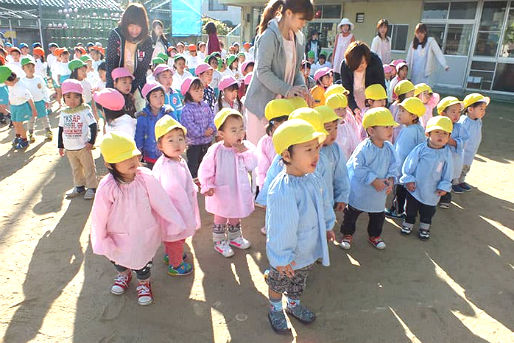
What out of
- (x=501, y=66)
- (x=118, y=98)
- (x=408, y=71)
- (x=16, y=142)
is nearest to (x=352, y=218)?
(x=118, y=98)

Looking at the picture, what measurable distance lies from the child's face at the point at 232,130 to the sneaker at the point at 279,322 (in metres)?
1.36

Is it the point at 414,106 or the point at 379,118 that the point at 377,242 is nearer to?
the point at 379,118

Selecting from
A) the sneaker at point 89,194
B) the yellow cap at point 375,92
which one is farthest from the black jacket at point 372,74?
the sneaker at point 89,194

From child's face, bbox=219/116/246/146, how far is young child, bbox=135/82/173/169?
3.57 ft

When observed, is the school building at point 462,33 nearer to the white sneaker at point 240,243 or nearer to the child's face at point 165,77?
the child's face at point 165,77

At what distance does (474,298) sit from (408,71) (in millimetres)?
4880

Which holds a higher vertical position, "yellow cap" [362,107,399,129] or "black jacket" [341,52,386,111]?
"black jacket" [341,52,386,111]

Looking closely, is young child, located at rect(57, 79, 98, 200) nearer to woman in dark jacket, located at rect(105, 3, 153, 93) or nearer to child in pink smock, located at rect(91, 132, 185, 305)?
woman in dark jacket, located at rect(105, 3, 153, 93)

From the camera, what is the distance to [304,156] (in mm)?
2057

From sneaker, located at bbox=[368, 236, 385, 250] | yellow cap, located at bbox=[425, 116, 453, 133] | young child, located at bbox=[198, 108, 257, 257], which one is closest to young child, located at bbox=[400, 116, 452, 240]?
yellow cap, located at bbox=[425, 116, 453, 133]

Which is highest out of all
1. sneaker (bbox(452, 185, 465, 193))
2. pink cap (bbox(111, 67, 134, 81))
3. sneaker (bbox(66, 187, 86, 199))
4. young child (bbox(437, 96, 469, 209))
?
pink cap (bbox(111, 67, 134, 81))

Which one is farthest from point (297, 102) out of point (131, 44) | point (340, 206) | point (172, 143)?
point (131, 44)

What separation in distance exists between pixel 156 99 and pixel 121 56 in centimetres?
81

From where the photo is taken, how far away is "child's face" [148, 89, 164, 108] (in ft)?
12.3
